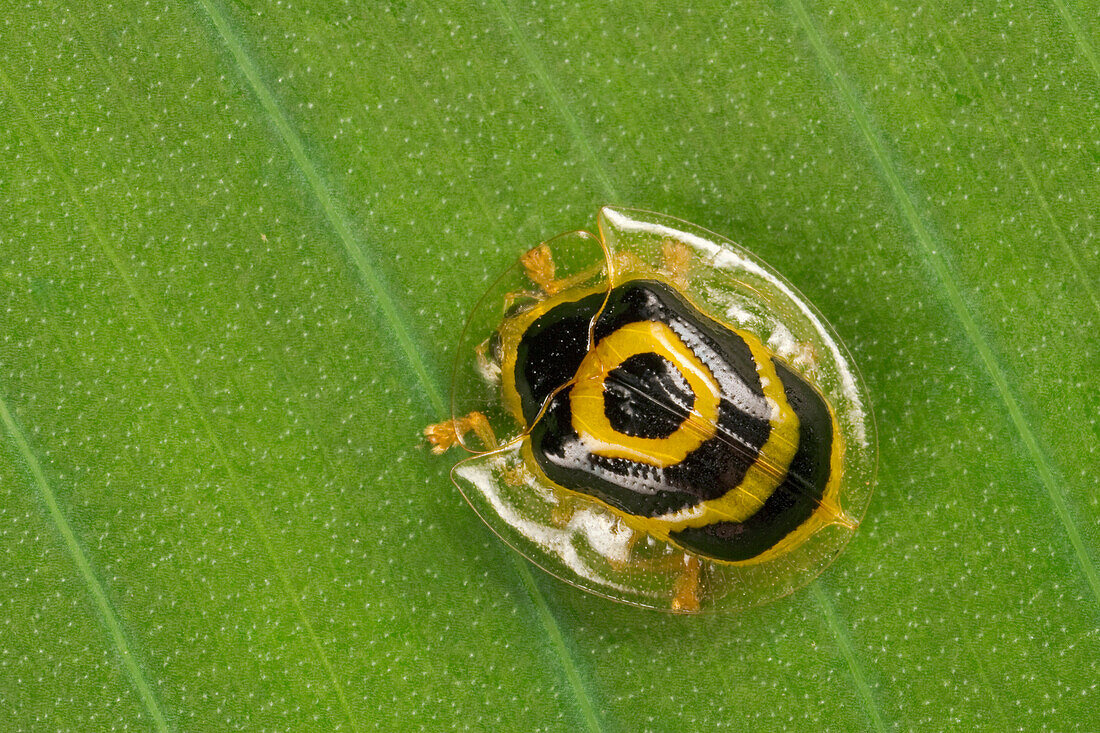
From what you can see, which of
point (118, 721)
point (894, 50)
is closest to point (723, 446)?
point (894, 50)

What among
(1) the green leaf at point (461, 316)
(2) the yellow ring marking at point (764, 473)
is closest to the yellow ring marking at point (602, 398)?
(2) the yellow ring marking at point (764, 473)

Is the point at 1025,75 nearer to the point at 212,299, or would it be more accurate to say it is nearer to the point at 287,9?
the point at 287,9

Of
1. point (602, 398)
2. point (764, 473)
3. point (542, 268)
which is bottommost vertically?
point (764, 473)

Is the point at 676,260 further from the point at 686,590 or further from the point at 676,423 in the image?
the point at 686,590

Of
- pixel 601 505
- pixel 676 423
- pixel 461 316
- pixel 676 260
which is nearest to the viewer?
pixel 676 423

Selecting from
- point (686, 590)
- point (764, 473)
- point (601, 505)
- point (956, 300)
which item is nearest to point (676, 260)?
point (764, 473)

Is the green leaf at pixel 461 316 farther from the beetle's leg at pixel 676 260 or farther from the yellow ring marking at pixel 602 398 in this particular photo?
the yellow ring marking at pixel 602 398
